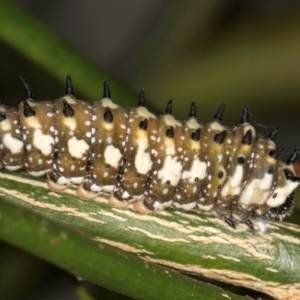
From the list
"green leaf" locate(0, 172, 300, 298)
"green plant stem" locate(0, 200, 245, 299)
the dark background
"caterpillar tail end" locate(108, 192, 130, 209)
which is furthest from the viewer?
the dark background

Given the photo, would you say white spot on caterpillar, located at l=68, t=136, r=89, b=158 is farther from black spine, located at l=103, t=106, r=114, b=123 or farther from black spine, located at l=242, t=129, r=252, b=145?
black spine, located at l=242, t=129, r=252, b=145

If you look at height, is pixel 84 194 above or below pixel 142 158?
below

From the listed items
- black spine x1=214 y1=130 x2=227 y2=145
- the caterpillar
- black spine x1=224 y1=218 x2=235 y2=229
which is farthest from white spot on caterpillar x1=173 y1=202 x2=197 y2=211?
black spine x1=214 y1=130 x2=227 y2=145

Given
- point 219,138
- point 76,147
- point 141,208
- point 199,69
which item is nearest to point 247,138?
point 219,138

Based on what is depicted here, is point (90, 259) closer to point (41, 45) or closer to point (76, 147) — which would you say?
point (76, 147)

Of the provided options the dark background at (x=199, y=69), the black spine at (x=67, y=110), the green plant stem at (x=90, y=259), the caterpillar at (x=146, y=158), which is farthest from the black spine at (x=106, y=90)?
the green plant stem at (x=90, y=259)

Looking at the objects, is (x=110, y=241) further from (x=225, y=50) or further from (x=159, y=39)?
(x=159, y=39)

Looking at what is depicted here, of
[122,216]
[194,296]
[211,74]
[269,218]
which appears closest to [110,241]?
[122,216]
